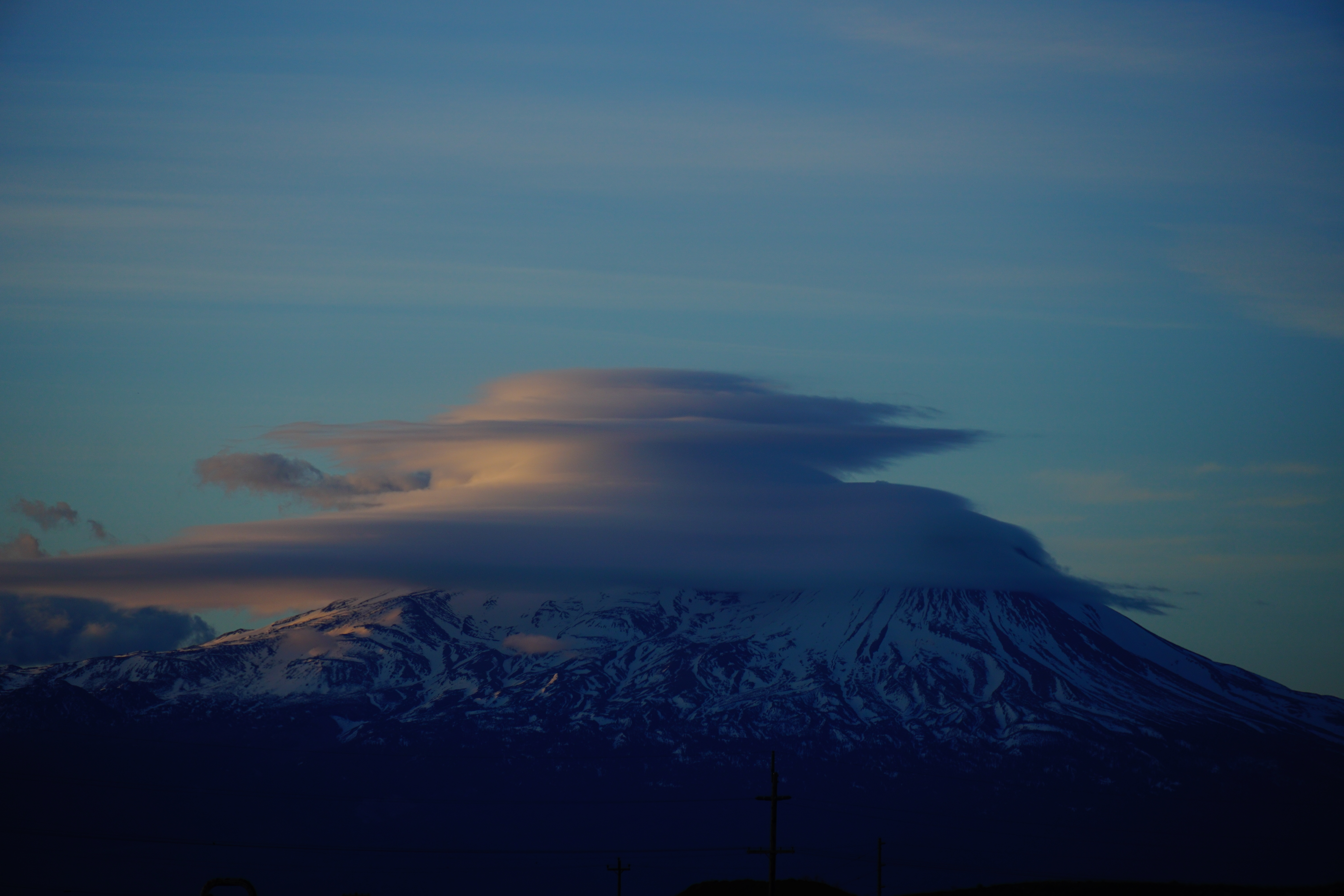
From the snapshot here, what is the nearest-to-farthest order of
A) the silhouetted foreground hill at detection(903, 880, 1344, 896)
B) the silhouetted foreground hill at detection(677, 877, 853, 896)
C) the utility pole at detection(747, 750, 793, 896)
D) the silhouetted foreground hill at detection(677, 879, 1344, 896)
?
the utility pole at detection(747, 750, 793, 896)
the silhouetted foreground hill at detection(903, 880, 1344, 896)
the silhouetted foreground hill at detection(677, 879, 1344, 896)
the silhouetted foreground hill at detection(677, 877, 853, 896)

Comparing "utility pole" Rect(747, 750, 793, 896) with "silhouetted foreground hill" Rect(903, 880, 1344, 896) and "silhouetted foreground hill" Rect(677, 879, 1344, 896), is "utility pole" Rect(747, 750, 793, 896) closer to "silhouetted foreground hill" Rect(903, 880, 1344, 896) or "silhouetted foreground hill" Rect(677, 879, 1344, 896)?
"silhouetted foreground hill" Rect(677, 879, 1344, 896)

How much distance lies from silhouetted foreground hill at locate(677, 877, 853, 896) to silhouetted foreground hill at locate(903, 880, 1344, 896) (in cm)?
35

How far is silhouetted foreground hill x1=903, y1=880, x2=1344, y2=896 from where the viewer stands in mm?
71875

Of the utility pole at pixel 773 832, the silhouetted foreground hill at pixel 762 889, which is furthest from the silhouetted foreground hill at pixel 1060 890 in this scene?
the utility pole at pixel 773 832

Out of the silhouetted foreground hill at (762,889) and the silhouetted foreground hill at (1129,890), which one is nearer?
the silhouetted foreground hill at (1129,890)

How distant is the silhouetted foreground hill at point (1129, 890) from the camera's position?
236 feet

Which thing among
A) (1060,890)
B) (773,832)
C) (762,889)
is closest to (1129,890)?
(1060,890)

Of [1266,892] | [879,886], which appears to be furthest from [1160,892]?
[879,886]

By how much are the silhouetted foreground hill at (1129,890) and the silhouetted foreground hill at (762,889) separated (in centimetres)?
35

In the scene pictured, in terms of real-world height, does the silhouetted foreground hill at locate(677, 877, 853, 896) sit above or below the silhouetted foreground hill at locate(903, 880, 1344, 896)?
below

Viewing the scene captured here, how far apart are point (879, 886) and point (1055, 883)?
31.7 ft

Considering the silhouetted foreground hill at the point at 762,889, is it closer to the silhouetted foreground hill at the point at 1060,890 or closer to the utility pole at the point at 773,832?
the silhouetted foreground hill at the point at 1060,890

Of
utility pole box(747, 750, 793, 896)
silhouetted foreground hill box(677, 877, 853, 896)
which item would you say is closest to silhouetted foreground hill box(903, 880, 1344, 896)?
silhouetted foreground hill box(677, 877, 853, 896)

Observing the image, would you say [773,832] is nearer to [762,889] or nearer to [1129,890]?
[762,889]
